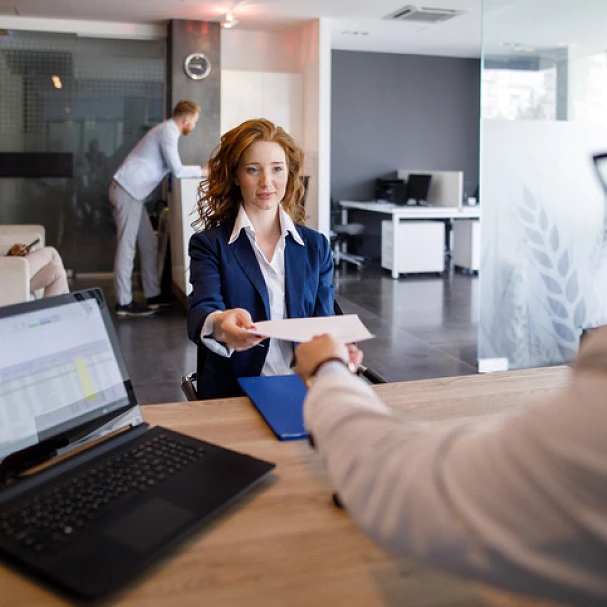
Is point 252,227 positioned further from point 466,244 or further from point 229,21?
point 466,244

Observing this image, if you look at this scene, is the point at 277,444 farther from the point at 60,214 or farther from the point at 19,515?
the point at 60,214

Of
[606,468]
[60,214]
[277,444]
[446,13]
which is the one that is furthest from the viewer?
[60,214]

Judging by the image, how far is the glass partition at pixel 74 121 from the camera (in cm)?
825

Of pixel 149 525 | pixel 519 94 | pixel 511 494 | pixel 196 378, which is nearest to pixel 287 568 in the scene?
pixel 149 525

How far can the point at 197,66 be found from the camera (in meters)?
8.15

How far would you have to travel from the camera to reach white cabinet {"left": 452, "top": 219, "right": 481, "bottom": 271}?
8.62 metres

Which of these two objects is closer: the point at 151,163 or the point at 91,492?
the point at 91,492

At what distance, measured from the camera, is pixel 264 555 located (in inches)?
35.8

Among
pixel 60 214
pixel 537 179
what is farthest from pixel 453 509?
pixel 60 214

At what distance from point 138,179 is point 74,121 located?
9.27ft

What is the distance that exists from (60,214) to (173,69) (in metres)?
2.24

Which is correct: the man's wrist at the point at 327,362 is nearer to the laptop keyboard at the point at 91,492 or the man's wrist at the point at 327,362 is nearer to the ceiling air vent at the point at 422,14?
the laptop keyboard at the point at 91,492

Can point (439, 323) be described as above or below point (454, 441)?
below

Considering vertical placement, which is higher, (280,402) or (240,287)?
(240,287)
